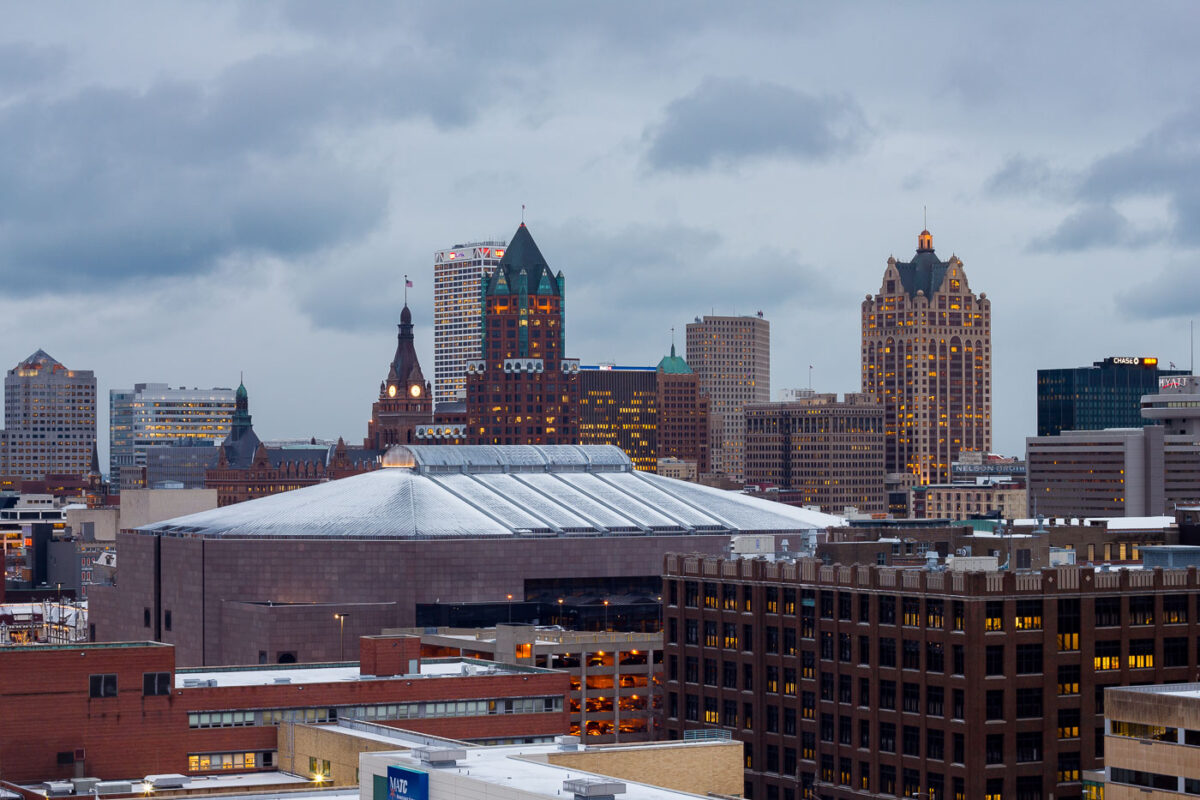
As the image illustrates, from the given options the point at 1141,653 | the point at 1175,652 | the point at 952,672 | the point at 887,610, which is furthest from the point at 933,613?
the point at 1175,652

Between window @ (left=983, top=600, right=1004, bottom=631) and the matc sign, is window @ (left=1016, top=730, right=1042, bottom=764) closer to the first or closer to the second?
window @ (left=983, top=600, right=1004, bottom=631)

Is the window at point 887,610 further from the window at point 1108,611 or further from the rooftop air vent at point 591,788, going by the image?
the rooftop air vent at point 591,788

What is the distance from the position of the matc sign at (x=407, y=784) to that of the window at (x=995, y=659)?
6095cm

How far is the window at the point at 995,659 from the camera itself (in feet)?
425

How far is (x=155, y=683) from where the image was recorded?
4609 inches

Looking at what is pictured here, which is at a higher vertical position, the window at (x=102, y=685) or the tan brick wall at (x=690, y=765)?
the window at (x=102, y=685)

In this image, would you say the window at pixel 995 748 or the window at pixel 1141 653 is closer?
the window at pixel 995 748

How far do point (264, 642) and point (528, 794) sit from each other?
13164 cm

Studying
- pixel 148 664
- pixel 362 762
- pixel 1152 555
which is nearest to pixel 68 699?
pixel 148 664

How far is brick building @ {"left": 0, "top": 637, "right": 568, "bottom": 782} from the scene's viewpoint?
372ft

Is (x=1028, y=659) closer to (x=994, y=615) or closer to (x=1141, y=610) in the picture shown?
(x=994, y=615)

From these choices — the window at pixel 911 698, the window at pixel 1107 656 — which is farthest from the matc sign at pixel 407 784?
the window at pixel 1107 656

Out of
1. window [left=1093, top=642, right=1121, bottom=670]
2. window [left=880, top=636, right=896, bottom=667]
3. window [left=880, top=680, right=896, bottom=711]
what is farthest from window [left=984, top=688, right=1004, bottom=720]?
window [left=880, top=636, right=896, bottom=667]

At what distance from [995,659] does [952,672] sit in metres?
2.70
